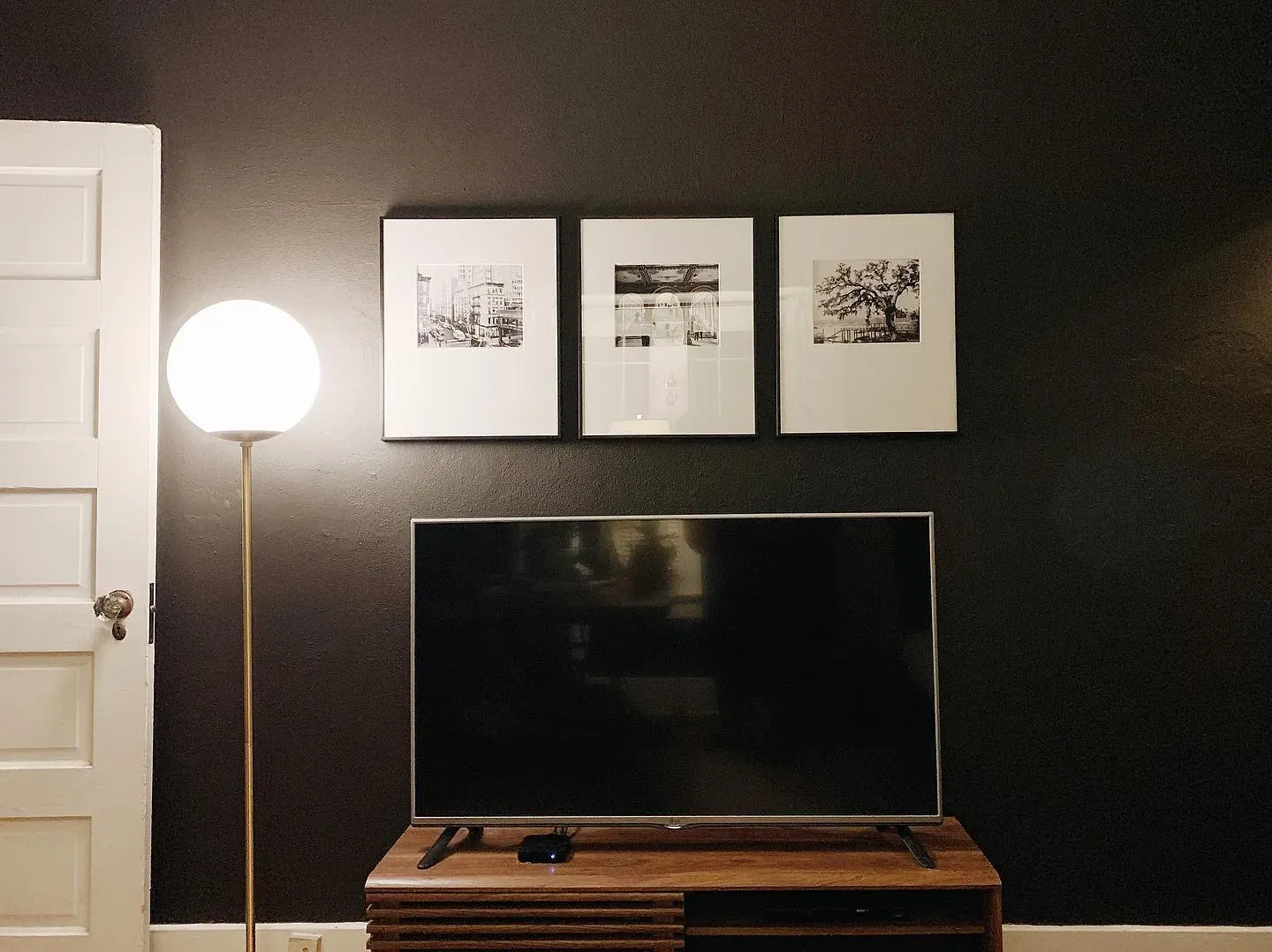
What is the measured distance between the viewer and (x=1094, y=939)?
2.12 m

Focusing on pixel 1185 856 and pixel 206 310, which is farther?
pixel 1185 856

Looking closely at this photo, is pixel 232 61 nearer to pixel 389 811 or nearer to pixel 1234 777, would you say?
pixel 389 811

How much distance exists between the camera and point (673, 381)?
7.13 feet

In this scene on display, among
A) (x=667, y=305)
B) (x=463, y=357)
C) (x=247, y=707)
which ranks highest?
(x=667, y=305)

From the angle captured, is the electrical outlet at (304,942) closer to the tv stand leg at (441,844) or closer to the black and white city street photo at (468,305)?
the tv stand leg at (441,844)

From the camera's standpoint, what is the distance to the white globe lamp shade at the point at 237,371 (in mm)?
1852

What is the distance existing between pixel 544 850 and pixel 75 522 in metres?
1.38

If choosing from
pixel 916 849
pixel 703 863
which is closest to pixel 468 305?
pixel 703 863

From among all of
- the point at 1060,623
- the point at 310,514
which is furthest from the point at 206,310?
the point at 1060,623

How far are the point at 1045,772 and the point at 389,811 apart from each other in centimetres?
165

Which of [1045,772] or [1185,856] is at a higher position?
[1045,772]

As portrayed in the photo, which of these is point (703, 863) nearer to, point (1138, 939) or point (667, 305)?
point (1138, 939)

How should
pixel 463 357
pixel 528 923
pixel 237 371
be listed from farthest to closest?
pixel 463 357
pixel 237 371
pixel 528 923

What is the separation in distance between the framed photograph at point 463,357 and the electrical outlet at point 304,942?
126cm
